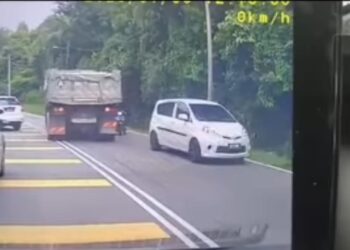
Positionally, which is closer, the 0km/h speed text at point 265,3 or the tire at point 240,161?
the 0km/h speed text at point 265,3

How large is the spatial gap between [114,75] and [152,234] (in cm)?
58

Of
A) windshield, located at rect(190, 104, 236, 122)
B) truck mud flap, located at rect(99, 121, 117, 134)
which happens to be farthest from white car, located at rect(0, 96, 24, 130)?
Answer: windshield, located at rect(190, 104, 236, 122)

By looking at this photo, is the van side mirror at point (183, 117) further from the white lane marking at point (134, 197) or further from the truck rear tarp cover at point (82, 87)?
the white lane marking at point (134, 197)

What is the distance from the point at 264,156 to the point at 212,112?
0.85ft

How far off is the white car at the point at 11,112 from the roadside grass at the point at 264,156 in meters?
0.04

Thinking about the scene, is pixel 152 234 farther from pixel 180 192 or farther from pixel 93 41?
pixel 93 41

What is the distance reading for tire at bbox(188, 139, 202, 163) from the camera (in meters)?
2.35

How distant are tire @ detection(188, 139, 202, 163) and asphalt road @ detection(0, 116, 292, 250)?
24mm

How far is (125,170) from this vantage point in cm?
231

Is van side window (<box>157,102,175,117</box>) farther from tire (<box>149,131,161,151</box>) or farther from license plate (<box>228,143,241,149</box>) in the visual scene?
license plate (<box>228,143,241,149</box>)

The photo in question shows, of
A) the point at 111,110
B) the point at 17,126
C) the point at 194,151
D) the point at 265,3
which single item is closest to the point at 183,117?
the point at 194,151

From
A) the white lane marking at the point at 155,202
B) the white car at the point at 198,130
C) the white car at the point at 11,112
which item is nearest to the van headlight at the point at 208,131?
the white car at the point at 198,130

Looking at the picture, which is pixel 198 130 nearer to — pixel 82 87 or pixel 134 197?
pixel 134 197

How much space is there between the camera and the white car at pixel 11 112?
2.23 metres
